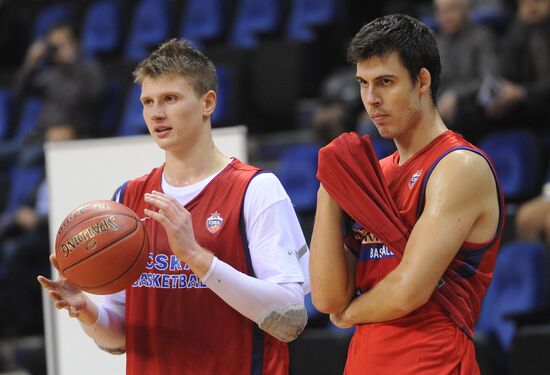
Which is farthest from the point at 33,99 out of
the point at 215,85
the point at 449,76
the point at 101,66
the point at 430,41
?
the point at 430,41

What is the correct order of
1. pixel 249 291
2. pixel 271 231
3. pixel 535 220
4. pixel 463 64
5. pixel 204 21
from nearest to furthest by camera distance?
pixel 249 291
pixel 271 231
pixel 535 220
pixel 463 64
pixel 204 21

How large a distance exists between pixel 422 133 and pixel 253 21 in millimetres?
8015

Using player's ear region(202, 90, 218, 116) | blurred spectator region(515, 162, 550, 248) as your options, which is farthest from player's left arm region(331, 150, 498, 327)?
blurred spectator region(515, 162, 550, 248)

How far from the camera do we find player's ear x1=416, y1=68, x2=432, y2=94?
10.2ft

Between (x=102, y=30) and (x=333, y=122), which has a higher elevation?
(x=102, y=30)

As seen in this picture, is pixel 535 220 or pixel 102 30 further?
pixel 102 30

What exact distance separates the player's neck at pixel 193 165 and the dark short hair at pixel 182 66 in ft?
0.71

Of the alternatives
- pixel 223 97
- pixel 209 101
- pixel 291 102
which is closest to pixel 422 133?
pixel 209 101

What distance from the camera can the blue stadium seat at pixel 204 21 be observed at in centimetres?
1122

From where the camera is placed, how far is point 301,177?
8.37 m

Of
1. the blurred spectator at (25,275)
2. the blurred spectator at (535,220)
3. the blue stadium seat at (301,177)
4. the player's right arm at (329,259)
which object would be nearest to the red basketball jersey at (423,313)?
the player's right arm at (329,259)

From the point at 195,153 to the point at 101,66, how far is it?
329 inches

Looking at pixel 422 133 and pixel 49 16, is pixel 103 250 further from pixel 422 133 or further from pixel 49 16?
pixel 49 16

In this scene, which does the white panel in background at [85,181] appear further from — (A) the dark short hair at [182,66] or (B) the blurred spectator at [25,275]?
(B) the blurred spectator at [25,275]
